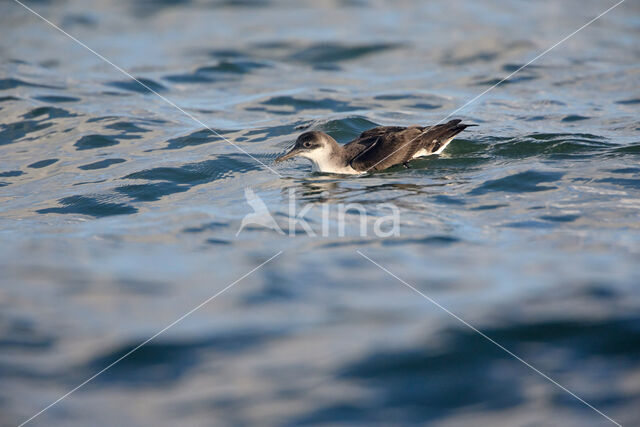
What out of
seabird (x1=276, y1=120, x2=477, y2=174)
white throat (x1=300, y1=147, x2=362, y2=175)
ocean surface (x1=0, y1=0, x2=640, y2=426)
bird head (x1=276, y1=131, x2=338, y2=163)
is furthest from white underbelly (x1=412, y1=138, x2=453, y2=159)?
bird head (x1=276, y1=131, x2=338, y2=163)

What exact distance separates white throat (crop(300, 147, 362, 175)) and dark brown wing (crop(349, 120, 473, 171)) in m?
0.10

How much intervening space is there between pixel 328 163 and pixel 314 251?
2.65 meters

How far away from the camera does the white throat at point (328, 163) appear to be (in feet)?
28.1

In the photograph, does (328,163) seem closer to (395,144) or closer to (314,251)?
(395,144)

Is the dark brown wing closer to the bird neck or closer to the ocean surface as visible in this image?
the bird neck

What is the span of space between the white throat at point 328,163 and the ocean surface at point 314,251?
0.16 m

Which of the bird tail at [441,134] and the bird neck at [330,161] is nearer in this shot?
the bird neck at [330,161]

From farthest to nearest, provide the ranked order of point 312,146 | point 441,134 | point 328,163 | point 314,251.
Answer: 1. point 441,134
2. point 328,163
3. point 312,146
4. point 314,251

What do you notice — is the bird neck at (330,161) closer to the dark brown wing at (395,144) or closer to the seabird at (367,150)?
the seabird at (367,150)

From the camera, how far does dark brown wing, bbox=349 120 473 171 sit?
859cm

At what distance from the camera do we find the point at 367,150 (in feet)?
28.5

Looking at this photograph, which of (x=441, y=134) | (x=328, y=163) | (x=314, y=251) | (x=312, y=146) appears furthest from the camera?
(x=441, y=134)

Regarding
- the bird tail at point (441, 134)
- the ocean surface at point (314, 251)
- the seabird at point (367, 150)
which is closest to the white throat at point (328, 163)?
the seabird at point (367, 150)

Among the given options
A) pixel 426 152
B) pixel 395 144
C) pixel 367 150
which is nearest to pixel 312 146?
pixel 367 150
